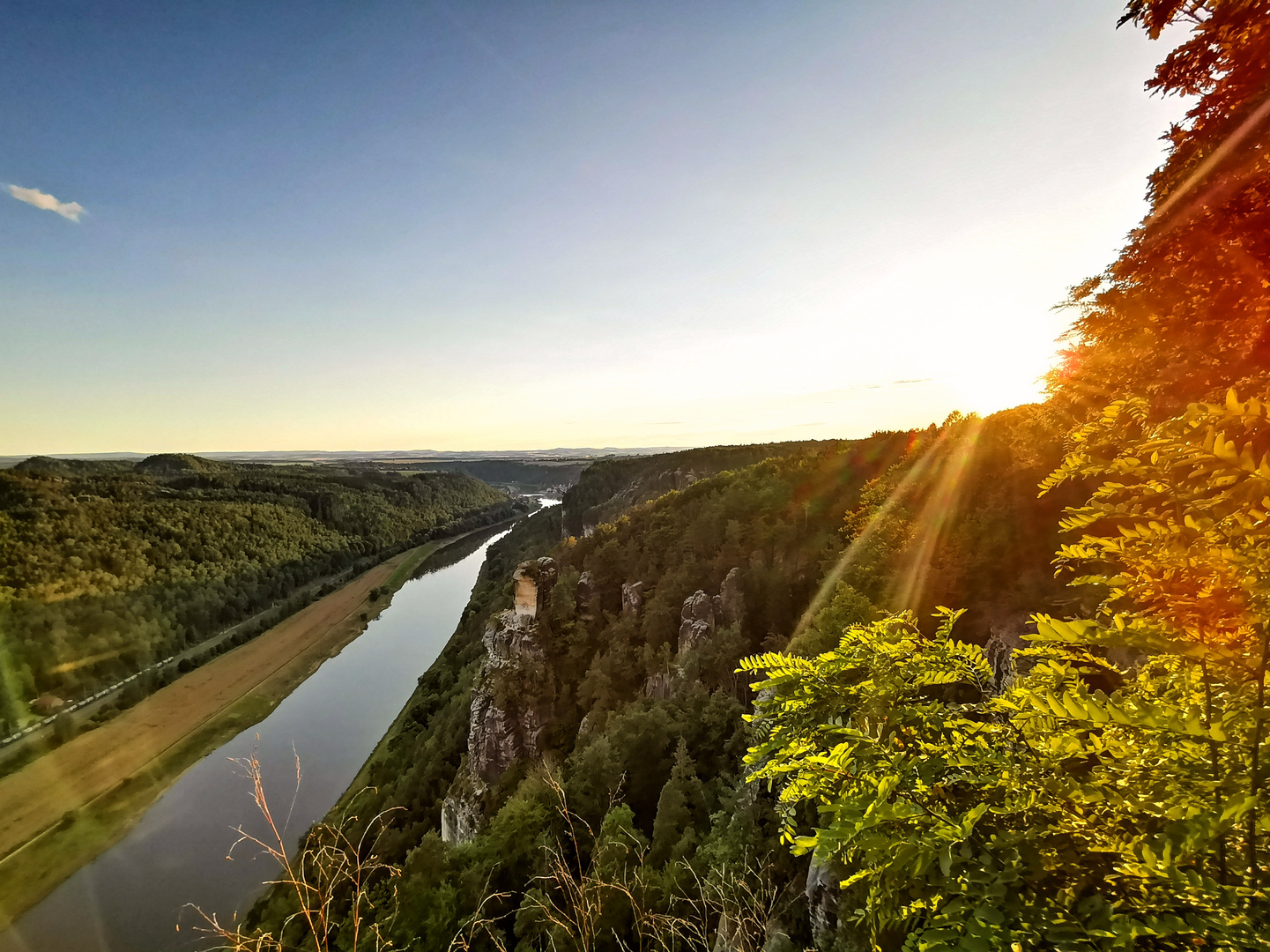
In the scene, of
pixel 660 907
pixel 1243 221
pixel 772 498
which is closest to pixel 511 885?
pixel 660 907

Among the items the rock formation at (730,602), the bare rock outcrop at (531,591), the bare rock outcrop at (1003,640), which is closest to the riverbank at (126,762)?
the bare rock outcrop at (531,591)

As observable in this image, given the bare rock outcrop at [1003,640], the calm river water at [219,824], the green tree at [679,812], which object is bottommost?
the calm river water at [219,824]

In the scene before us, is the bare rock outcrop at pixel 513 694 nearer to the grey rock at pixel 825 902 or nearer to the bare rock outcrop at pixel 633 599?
the bare rock outcrop at pixel 633 599

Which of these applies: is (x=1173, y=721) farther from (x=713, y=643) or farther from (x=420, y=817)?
(x=420, y=817)

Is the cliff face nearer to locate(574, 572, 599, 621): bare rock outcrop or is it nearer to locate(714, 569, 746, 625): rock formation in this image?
locate(574, 572, 599, 621): bare rock outcrop

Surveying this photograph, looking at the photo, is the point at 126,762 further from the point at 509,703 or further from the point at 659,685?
the point at 659,685
